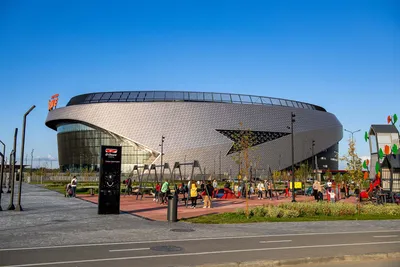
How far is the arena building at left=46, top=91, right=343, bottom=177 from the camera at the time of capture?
8894 centimetres

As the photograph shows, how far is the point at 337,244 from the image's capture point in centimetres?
1072

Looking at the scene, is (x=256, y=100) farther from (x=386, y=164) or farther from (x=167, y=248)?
(x=167, y=248)

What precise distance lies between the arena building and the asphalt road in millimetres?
72957

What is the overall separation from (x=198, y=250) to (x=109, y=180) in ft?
34.2

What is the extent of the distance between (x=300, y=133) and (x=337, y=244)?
88.8 meters

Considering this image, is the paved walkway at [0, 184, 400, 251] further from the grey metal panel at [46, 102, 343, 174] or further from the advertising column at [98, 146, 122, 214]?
the grey metal panel at [46, 102, 343, 174]

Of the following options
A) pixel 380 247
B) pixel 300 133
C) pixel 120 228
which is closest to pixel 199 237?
pixel 120 228

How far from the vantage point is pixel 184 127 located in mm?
89500

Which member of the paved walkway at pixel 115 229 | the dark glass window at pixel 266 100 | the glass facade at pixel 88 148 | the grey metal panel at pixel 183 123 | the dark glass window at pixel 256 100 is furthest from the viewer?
the dark glass window at pixel 266 100

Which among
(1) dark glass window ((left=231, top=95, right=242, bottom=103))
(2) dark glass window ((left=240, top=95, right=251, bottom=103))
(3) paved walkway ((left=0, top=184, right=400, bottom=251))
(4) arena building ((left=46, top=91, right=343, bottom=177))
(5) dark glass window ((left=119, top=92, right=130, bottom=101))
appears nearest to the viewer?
(3) paved walkway ((left=0, top=184, right=400, bottom=251))

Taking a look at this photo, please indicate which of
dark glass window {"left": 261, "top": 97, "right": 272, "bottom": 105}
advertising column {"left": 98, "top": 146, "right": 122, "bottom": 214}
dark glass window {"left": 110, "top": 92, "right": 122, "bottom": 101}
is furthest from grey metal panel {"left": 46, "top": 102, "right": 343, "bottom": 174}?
advertising column {"left": 98, "top": 146, "right": 122, "bottom": 214}

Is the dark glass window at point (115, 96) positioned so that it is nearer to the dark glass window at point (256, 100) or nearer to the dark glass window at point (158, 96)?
the dark glass window at point (158, 96)

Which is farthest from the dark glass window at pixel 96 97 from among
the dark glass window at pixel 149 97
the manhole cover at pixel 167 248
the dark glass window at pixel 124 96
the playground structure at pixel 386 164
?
the manhole cover at pixel 167 248

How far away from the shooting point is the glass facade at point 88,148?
9131cm
